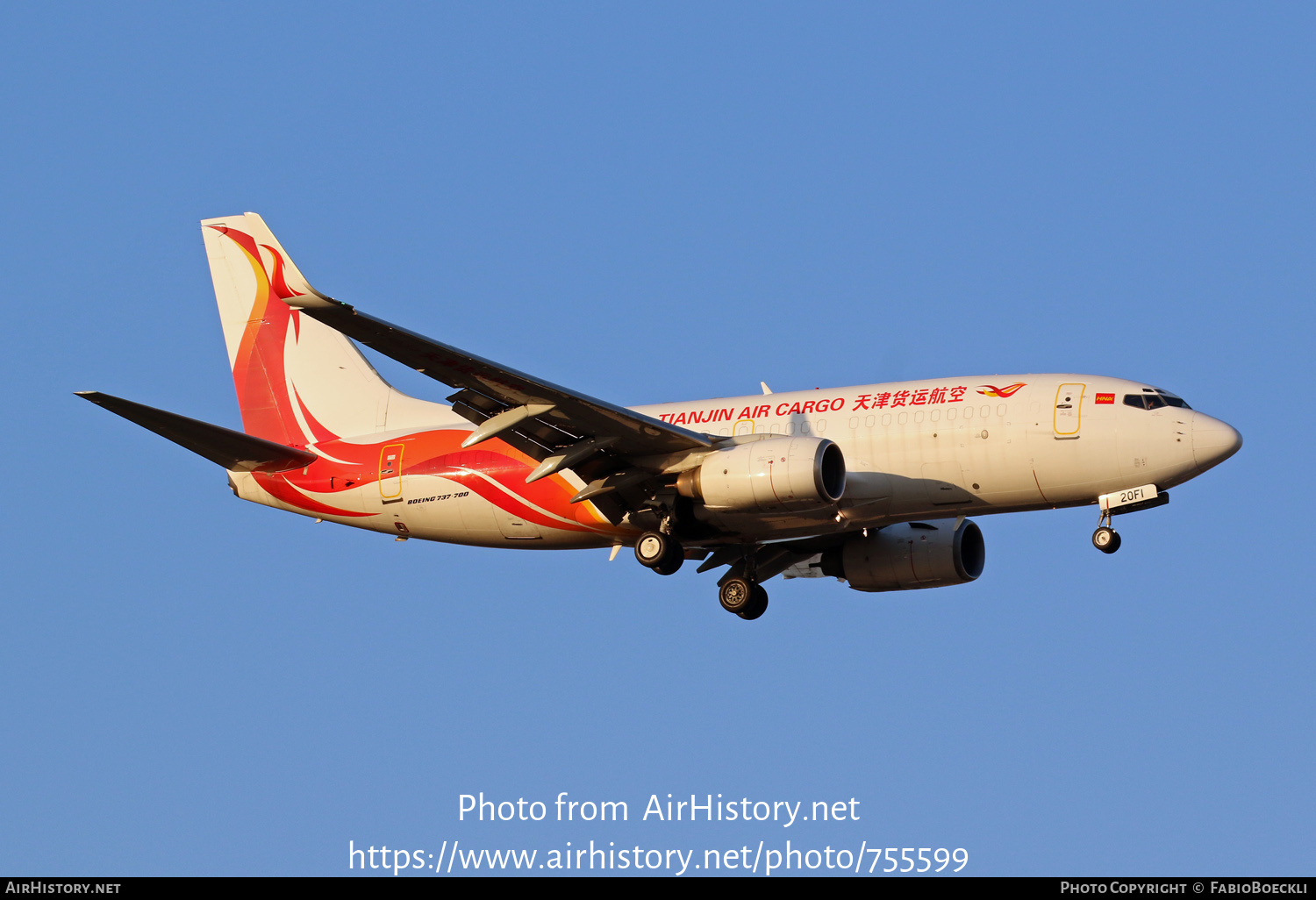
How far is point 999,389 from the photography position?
1382 inches

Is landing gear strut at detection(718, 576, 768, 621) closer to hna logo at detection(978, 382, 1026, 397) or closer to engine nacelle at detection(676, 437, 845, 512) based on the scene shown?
engine nacelle at detection(676, 437, 845, 512)

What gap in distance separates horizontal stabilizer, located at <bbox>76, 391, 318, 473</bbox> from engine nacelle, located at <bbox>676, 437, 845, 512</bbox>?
37.0 feet

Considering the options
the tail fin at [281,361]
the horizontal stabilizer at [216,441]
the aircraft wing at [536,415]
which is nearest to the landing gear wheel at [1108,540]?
the aircraft wing at [536,415]

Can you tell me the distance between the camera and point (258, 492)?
40531mm

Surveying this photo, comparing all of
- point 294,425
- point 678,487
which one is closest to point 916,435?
point 678,487

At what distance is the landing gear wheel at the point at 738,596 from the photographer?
39094 mm

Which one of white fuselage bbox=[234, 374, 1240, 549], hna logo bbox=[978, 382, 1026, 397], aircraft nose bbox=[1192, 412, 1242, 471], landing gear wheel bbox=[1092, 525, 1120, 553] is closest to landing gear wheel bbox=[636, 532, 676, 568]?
white fuselage bbox=[234, 374, 1240, 549]

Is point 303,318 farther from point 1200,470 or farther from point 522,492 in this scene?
point 1200,470

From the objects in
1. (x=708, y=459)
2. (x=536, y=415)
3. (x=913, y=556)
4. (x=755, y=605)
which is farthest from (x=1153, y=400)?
(x=536, y=415)

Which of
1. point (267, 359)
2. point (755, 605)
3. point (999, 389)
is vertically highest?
point (267, 359)

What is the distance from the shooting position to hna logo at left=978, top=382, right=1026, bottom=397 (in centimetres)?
3497

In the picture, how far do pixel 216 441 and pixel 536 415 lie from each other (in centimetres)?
888

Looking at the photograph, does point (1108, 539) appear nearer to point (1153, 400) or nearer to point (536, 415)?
point (1153, 400)
